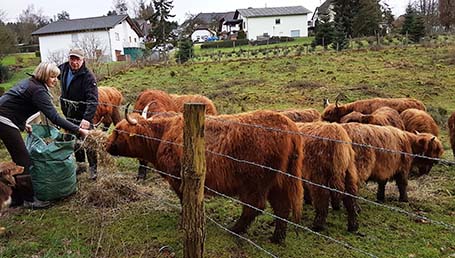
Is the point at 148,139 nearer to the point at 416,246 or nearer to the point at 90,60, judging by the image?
the point at 416,246

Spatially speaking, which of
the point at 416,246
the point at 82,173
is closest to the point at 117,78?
the point at 82,173

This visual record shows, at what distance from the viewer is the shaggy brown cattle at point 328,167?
16.0ft

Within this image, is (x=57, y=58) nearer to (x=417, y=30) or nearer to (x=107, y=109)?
(x=107, y=109)

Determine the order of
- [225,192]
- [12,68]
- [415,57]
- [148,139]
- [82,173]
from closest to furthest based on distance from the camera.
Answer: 1. [225,192]
2. [148,139]
3. [82,173]
4. [415,57]
5. [12,68]

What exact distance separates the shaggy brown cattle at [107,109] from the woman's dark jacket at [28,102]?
3148 mm

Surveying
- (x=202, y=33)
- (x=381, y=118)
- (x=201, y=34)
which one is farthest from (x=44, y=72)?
(x=202, y=33)

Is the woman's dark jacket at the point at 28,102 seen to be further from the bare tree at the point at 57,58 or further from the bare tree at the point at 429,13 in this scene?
the bare tree at the point at 429,13

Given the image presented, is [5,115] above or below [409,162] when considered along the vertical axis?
above

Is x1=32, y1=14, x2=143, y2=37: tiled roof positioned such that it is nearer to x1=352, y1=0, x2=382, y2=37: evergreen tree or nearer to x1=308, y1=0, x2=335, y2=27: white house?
x1=308, y1=0, x2=335, y2=27: white house

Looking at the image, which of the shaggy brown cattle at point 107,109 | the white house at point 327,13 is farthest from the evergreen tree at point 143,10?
the shaggy brown cattle at point 107,109

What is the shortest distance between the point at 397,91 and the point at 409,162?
9.78 metres

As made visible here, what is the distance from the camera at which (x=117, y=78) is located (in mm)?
21438

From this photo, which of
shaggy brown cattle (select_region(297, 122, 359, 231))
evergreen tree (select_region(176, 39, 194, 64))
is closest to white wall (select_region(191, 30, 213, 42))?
evergreen tree (select_region(176, 39, 194, 64))

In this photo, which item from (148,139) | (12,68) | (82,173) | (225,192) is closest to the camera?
(225,192)
